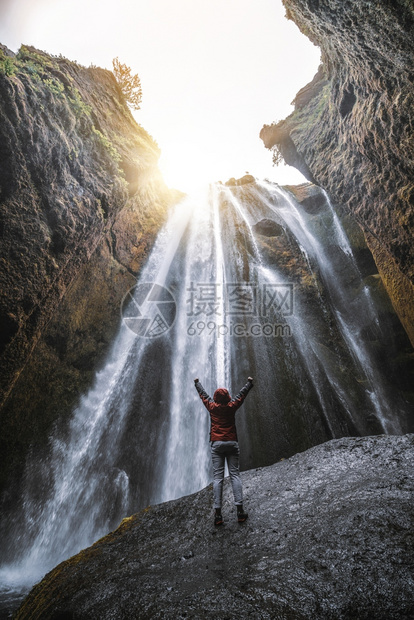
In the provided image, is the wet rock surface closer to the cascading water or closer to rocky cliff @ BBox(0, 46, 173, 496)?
the cascading water

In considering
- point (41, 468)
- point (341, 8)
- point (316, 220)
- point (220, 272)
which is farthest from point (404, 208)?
point (41, 468)

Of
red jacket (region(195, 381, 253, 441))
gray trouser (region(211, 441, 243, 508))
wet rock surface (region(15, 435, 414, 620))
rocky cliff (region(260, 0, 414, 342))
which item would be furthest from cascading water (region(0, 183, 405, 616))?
red jacket (region(195, 381, 253, 441))

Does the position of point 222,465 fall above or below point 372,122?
below

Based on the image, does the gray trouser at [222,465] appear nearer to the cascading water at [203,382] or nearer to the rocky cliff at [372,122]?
the cascading water at [203,382]

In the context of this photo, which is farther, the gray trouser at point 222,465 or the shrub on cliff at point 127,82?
the shrub on cliff at point 127,82

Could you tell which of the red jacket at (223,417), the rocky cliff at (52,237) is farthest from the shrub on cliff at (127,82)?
the red jacket at (223,417)

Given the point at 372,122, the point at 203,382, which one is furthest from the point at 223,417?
the point at 372,122

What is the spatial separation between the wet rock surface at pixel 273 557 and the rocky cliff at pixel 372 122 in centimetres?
684

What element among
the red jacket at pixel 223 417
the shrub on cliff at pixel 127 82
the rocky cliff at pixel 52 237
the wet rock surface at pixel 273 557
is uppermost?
the shrub on cliff at pixel 127 82

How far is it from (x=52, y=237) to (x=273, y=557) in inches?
274

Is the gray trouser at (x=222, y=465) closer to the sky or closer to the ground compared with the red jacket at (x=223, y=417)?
closer to the ground

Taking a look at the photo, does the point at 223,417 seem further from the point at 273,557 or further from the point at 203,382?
the point at 203,382

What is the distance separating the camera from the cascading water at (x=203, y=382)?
672cm

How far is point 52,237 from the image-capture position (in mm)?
6320
